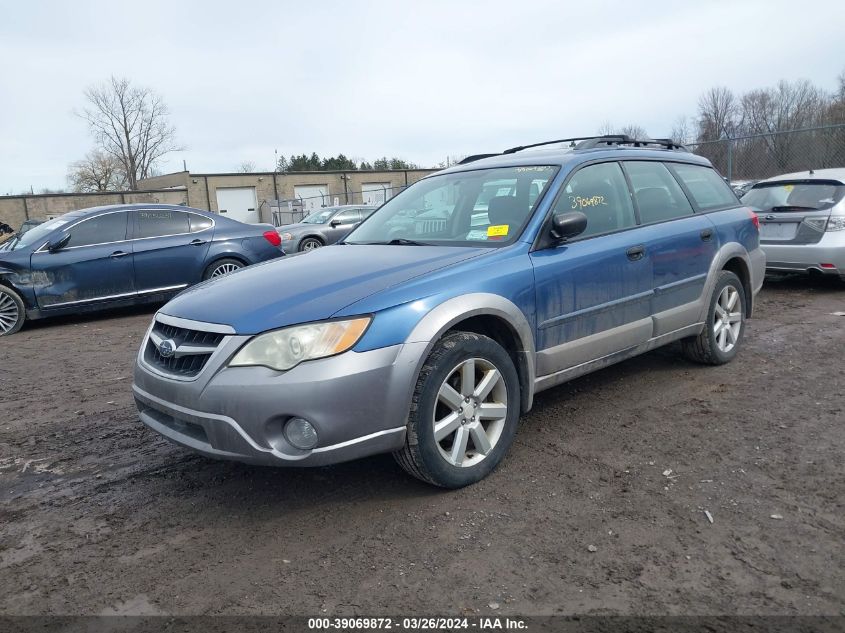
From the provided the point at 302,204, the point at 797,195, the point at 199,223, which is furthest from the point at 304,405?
the point at 302,204

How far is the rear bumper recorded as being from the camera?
2.84m

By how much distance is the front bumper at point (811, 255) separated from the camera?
25.1 ft

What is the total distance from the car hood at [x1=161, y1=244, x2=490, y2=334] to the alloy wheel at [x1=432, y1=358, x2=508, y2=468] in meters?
0.55

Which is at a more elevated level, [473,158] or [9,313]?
[473,158]

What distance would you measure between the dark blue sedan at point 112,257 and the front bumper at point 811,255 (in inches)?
265

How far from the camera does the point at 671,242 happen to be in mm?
4539

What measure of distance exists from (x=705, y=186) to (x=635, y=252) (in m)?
1.51

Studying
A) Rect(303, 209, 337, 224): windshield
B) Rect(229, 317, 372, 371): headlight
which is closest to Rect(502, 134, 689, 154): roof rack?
Rect(229, 317, 372, 371): headlight

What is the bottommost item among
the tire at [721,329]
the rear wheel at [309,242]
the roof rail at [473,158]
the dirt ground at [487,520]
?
the dirt ground at [487,520]

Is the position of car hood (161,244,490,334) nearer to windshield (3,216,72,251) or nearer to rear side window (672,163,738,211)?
rear side window (672,163,738,211)

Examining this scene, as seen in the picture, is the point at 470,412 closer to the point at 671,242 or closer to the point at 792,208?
the point at 671,242

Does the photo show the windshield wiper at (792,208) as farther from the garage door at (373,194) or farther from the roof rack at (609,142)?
the garage door at (373,194)

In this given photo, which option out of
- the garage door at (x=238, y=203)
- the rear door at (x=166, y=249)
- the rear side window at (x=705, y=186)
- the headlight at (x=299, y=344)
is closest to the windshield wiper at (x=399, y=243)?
the headlight at (x=299, y=344)

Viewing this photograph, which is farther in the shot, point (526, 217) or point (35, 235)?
point (35, 235)
